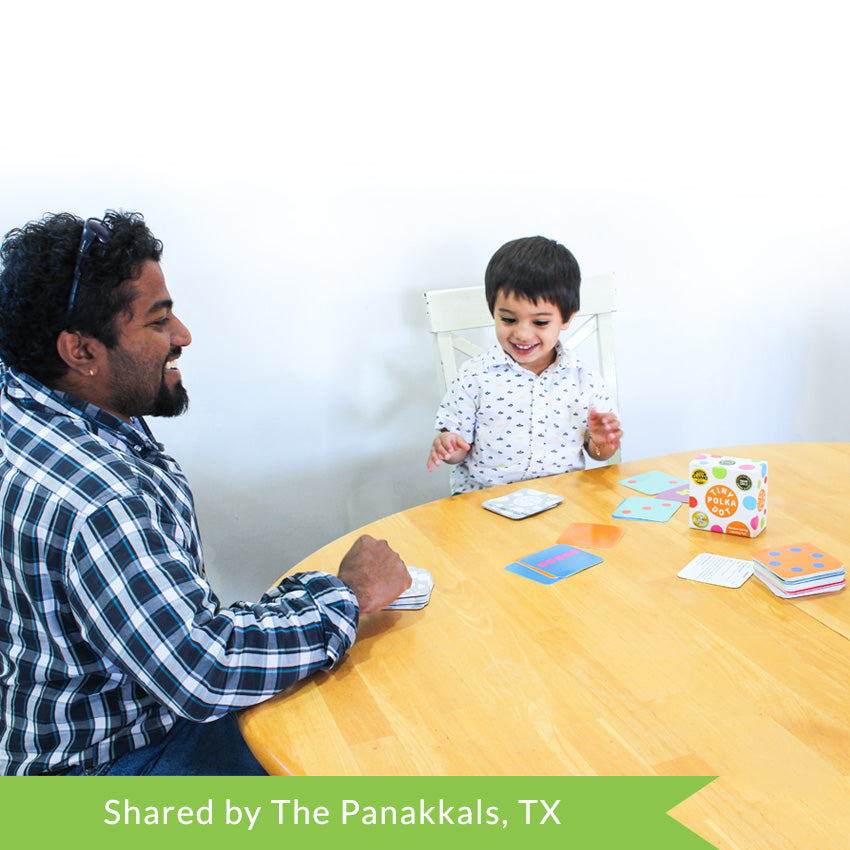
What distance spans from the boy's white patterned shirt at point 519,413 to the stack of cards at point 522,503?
34 centimetres

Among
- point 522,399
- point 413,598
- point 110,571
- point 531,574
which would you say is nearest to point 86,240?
point 110,571

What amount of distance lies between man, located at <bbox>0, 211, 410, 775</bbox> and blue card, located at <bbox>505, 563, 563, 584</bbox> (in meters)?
0.21

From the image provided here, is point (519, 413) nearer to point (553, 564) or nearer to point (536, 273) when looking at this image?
point (536, 273)

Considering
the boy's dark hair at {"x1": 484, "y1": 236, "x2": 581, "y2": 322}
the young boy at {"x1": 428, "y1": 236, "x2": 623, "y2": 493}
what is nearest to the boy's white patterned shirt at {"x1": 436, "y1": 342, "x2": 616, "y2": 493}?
the young boy at {"x1": 428, "y1": 236, "x2": 623, "y2": 493}

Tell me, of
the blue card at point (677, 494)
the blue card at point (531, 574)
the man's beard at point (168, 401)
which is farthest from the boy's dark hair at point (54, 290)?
the blue card at point (677, 494)

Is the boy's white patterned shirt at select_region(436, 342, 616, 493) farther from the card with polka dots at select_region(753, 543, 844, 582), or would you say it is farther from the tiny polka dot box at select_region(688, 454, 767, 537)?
the card with polka dots at select_region(753, 543, 844, 582)

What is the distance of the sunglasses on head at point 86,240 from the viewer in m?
1.03

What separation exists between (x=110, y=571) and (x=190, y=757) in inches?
13.7

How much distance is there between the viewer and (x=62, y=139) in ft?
5.90

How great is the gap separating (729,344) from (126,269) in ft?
7.20

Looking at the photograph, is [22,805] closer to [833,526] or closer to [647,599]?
[647,599]

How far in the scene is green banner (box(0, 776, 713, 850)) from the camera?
29.8 inches

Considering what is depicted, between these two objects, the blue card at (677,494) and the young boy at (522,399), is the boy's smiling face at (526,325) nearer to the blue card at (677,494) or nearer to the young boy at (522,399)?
the young boy at (522,399)

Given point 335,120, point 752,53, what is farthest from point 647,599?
point 752,53
